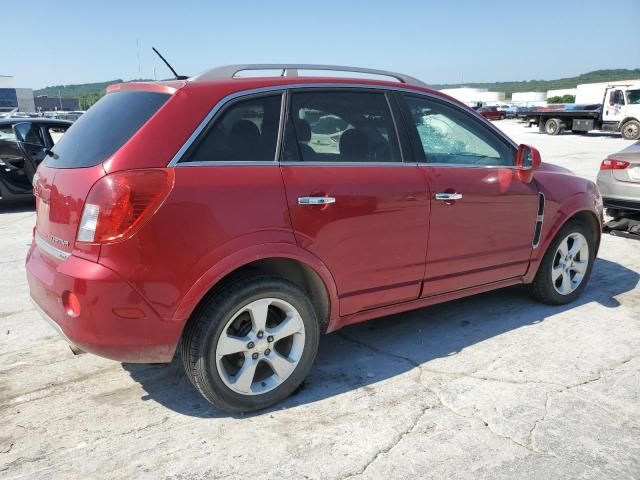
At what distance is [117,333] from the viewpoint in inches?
102

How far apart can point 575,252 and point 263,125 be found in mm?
3046

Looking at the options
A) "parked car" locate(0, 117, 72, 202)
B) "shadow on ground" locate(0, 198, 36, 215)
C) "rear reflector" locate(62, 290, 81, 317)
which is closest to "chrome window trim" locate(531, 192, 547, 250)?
"rear reflector" locate(62, 290, 81, 317)

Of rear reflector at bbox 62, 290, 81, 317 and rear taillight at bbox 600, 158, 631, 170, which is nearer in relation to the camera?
rear reflector at bbox 62, 290, 81, 317

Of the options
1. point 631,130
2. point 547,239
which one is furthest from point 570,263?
point 631,130

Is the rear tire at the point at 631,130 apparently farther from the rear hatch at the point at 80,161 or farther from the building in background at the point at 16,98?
the building in background at the point at 16,98

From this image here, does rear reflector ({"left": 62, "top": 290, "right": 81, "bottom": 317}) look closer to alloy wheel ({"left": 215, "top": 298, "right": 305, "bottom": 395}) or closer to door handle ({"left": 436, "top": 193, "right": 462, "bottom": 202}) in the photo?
alloy wheel ({"left": 215, "top": 298, "right": 305, "bottom": 395})

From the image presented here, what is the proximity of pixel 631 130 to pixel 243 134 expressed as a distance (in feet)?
87.8

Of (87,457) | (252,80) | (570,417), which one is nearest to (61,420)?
(87,457)

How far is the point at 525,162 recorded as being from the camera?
4027mm

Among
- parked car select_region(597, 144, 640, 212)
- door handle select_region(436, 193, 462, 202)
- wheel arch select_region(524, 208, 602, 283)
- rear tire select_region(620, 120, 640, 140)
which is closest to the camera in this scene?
door handle select_region(436, 193, 462, 202)

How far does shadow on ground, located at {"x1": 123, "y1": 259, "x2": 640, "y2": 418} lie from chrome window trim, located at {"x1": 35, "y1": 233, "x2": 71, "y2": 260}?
38.1 inches

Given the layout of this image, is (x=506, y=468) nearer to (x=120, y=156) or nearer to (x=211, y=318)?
(x=211, y=318)

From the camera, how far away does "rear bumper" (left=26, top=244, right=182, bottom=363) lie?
2523mm

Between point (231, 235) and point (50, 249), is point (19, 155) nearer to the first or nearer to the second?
point (50, 249)
